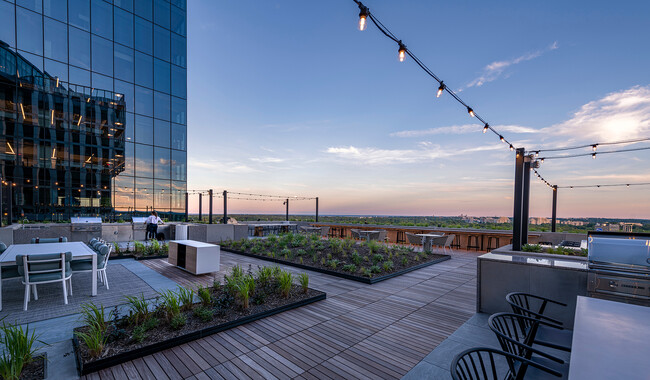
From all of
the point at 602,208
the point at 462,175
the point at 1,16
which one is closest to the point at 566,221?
the point at 602,208

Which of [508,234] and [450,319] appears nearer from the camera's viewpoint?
[450,319]

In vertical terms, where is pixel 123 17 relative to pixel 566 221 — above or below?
above

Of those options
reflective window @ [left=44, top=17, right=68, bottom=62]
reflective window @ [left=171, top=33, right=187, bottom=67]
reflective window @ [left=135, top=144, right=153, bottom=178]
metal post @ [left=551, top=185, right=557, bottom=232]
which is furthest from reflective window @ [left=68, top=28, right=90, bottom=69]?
metal post @ [left=551, top=185, right=557, bottom=232]

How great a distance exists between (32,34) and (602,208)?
93.8 ft

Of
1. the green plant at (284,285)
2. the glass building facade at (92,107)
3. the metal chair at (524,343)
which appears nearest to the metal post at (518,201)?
the metal chair at (524,343)

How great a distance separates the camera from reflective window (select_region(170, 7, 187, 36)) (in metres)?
17.2

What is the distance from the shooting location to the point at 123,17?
597 inches

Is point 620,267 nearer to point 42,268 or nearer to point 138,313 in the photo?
point 138,313

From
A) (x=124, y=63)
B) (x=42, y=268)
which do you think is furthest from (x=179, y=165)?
(x=42, y=268)

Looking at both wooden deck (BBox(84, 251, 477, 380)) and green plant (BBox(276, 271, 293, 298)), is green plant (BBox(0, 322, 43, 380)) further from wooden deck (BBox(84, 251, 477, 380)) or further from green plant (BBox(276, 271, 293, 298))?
green plant (BBox(276, 271, 293, 298))

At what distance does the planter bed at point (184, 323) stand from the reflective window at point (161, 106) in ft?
51.7

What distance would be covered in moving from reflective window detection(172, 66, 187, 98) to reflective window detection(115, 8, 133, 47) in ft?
8.38

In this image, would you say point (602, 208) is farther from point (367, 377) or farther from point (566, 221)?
point (367, 377)

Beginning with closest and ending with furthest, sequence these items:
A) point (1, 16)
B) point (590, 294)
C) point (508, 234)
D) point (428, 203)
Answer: point (590, 294) → point (508, 234) → point (1, 16) → point (428, 203)
